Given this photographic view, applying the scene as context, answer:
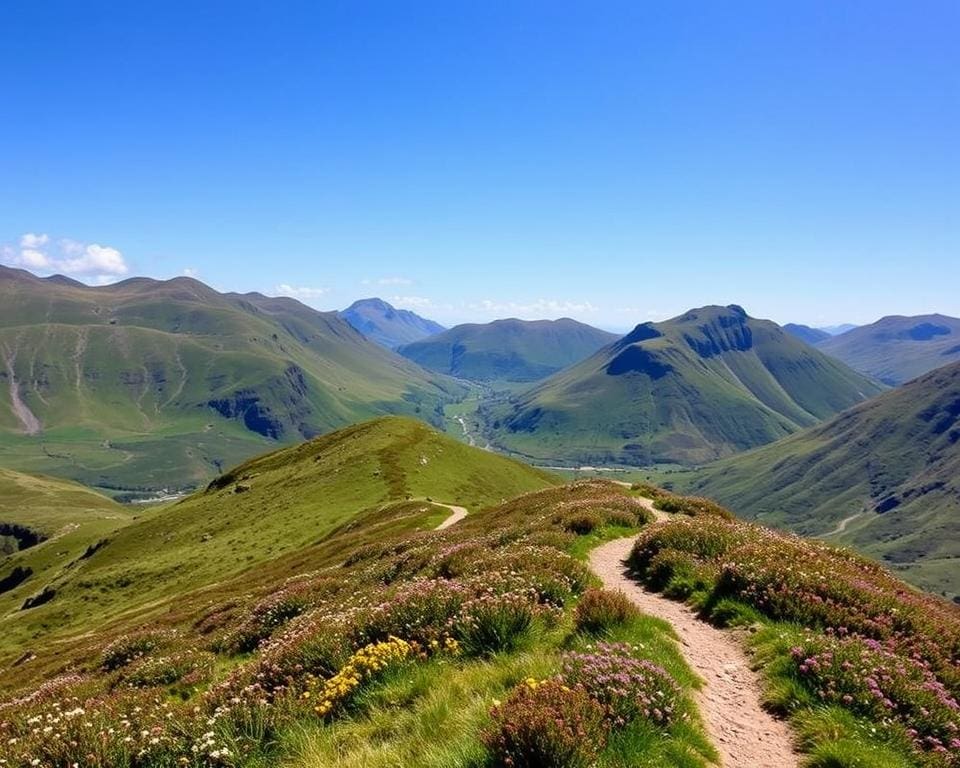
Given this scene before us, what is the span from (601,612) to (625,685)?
374 cm

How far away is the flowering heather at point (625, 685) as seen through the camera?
8.00 m

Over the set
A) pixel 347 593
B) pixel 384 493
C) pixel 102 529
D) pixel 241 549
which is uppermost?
pixel 347 593

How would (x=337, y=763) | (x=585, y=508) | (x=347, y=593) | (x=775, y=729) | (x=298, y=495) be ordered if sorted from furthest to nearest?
(x=298, y=495) < (x=585, y=508) < (x=347, y=593) < (x=775, y=729) < (x=337, y=763)

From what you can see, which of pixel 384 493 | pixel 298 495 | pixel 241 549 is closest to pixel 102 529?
pixel 298 495

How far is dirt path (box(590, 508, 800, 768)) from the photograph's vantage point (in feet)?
29.5

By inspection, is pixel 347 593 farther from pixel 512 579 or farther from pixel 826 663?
pixel 826 663

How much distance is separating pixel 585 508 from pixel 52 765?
25094 mm

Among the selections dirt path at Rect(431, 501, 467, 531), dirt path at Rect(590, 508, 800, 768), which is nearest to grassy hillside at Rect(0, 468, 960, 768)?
dirt path at Rect(590, 508, 800, 768)

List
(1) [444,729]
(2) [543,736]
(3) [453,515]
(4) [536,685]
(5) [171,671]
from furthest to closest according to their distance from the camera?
1. (3) [453,515]
2. (5) [171,671]
3. (4) [536,685]
4. (1) [444,729]
5. (2) [543,736]

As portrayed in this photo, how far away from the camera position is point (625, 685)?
8359 mm

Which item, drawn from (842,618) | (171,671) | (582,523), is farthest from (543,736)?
(582,523)

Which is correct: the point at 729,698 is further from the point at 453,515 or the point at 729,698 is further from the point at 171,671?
the point at 453,515

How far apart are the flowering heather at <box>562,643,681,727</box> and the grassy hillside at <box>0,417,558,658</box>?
186 feet

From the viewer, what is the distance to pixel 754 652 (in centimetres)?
1250
